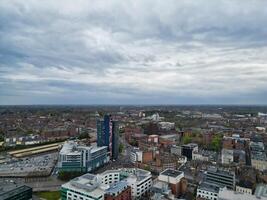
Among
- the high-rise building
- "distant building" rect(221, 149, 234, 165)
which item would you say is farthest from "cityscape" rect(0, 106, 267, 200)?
"distant building" rect(221, 149, 234, 165)

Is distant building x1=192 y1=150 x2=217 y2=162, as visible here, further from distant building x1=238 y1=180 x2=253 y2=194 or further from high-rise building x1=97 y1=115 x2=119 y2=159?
high-rise building x1=97 y1=115 x2=119 y2=159

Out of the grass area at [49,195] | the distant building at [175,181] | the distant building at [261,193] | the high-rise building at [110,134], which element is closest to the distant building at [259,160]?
the distant building at [261,193]

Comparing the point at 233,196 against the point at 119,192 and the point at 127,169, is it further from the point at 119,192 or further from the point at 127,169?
the point at 127,169

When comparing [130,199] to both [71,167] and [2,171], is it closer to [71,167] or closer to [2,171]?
[71,167]

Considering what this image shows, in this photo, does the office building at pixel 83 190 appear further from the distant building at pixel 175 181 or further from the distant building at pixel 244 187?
the distant building at pixel 244 187

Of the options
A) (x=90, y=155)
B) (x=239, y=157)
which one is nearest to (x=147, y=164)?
(x=90, y=155)
